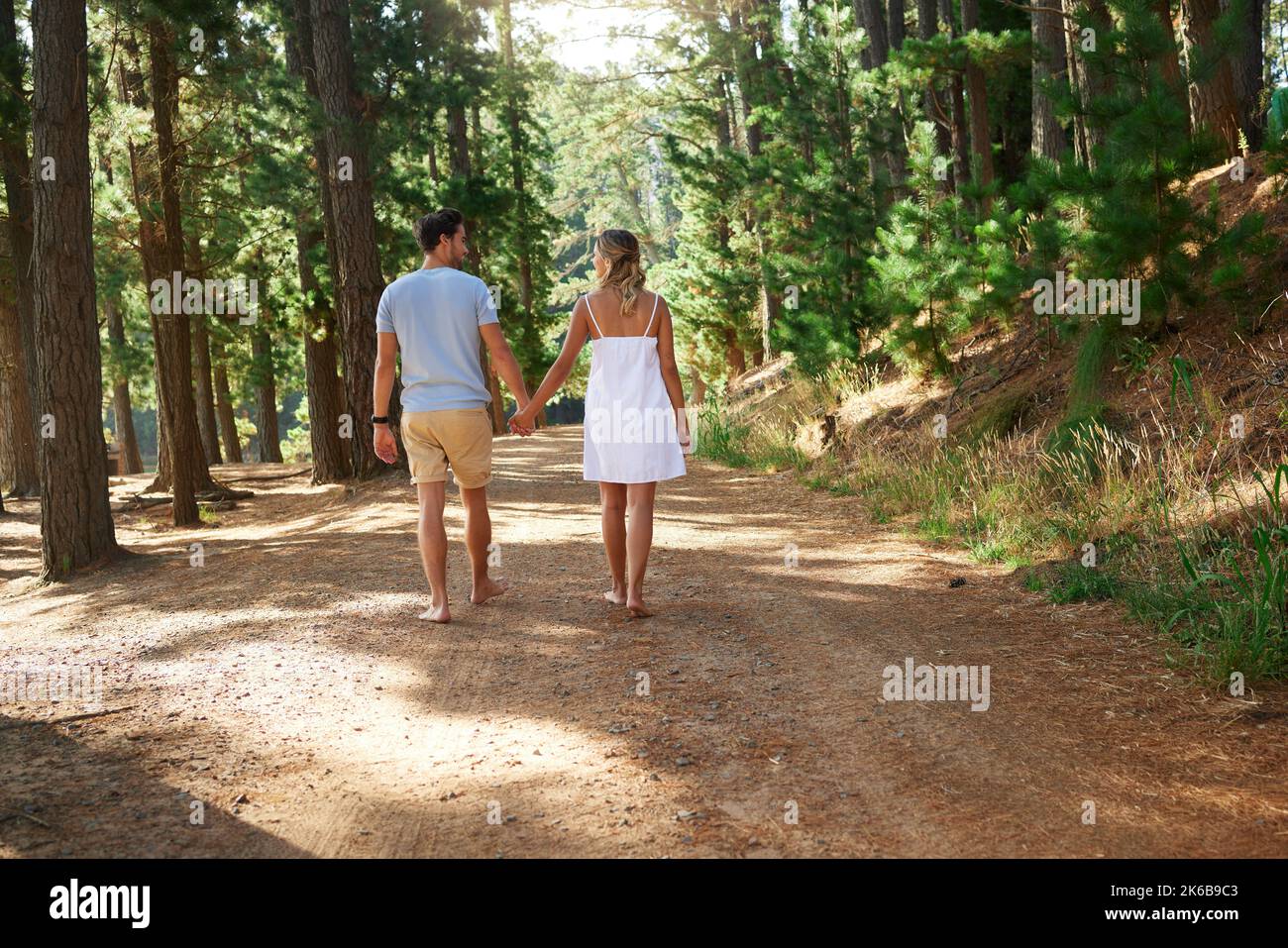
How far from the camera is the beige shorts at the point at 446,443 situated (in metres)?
5.98

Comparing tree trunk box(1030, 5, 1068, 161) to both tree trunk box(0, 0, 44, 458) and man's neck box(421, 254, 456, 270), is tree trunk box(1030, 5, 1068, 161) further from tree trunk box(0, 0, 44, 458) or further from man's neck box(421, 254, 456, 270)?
tree trunk box(0, 0, 44, 458)

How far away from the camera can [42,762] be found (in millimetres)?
4074

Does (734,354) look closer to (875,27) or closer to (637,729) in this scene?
(875,27)

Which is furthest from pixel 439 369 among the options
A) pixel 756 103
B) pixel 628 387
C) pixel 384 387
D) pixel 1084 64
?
pixel 756 103

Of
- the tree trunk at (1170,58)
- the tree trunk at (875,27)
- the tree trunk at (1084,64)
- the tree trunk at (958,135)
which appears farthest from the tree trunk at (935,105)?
the tree trunk at (1170,58)

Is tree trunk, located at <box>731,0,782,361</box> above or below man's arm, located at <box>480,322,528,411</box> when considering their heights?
above

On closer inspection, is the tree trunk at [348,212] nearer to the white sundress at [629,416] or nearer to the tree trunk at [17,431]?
the tree trunk at [17,431]

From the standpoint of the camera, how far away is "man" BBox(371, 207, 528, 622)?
5918 mm

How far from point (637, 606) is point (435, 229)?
2.51 meters

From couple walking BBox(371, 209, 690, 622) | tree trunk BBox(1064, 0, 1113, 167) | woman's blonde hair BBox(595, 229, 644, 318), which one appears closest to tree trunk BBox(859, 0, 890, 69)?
tree trunk BBox(1064, 0, 1113, 167)

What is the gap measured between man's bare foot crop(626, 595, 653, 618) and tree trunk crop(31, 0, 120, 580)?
258 inches

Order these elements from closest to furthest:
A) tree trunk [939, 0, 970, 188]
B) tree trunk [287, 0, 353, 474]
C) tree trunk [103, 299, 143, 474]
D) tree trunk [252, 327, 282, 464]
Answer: tree trunk [939, 0, 970, 188]
tree trunk [287, 0, 353, 474]
tree trunk [252, 327, 282, 464]
tree trunk [103, 299, 143, 474]

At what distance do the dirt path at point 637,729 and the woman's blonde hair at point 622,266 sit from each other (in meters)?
1.92
